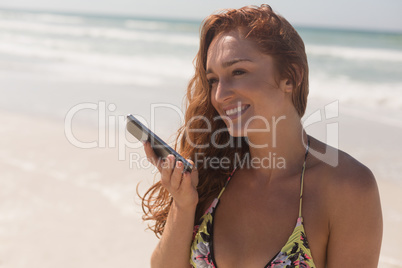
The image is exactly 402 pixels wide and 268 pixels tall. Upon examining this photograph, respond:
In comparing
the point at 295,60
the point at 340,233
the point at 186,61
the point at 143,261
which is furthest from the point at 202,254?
the point at 186,61

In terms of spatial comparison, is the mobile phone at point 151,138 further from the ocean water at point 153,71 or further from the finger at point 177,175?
the ocean water at point 153,71

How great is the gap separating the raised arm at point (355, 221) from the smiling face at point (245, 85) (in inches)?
19.3

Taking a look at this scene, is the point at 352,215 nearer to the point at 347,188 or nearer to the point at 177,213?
the point at 347,188

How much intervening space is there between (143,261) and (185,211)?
2.07m

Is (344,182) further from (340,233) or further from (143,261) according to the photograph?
(143,261)

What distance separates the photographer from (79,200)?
5176 mm

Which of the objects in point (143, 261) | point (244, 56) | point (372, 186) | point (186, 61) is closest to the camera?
point (372, 186)

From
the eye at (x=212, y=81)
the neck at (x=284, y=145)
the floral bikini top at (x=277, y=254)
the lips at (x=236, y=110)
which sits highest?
the eye at (x=212, y=81)

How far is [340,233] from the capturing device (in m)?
2.11

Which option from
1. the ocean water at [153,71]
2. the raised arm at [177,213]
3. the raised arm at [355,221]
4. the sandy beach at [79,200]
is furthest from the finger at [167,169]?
the ocean water at [153,71]

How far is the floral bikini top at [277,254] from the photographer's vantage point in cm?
213

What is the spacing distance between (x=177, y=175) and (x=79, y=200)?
3.23 m

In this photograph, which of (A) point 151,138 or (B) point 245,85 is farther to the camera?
(A) point 151,138

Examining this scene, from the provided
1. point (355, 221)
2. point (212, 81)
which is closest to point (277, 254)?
point (355, 221)
